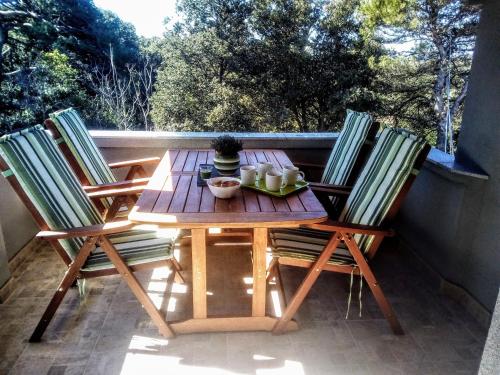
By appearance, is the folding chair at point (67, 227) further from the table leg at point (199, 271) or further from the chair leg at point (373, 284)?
the chair leg at point (373, 284)

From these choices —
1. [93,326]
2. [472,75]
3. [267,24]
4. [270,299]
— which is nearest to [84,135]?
[93,326]

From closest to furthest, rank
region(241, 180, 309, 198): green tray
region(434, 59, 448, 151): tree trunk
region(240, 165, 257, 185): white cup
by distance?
region(241, 180, 309, 198): green tray < region(240, 165, 257, 185): white cup < region(434, 59, 448, 151): tree trunk

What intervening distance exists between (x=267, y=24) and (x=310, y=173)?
12.0m

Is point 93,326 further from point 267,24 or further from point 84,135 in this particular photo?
point 267,24

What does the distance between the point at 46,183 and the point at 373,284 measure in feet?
6.33

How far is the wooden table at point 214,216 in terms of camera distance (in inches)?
74.9

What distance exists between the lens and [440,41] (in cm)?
1216

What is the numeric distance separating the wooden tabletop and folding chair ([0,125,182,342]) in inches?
6.9

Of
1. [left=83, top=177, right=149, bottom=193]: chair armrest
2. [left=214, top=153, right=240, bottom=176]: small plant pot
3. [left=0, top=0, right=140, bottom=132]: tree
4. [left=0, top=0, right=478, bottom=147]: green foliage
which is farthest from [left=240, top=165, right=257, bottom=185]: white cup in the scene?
[left=0, top=0, right=140, bottom=132]: tree

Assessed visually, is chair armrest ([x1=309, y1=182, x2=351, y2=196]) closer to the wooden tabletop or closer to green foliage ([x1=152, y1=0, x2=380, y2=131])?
the wooden tabletop

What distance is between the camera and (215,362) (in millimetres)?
2072

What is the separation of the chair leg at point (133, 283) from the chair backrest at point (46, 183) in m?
0.27

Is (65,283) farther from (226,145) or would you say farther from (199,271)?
(226,145)

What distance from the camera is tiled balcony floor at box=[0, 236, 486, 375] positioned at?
80.8 inches
